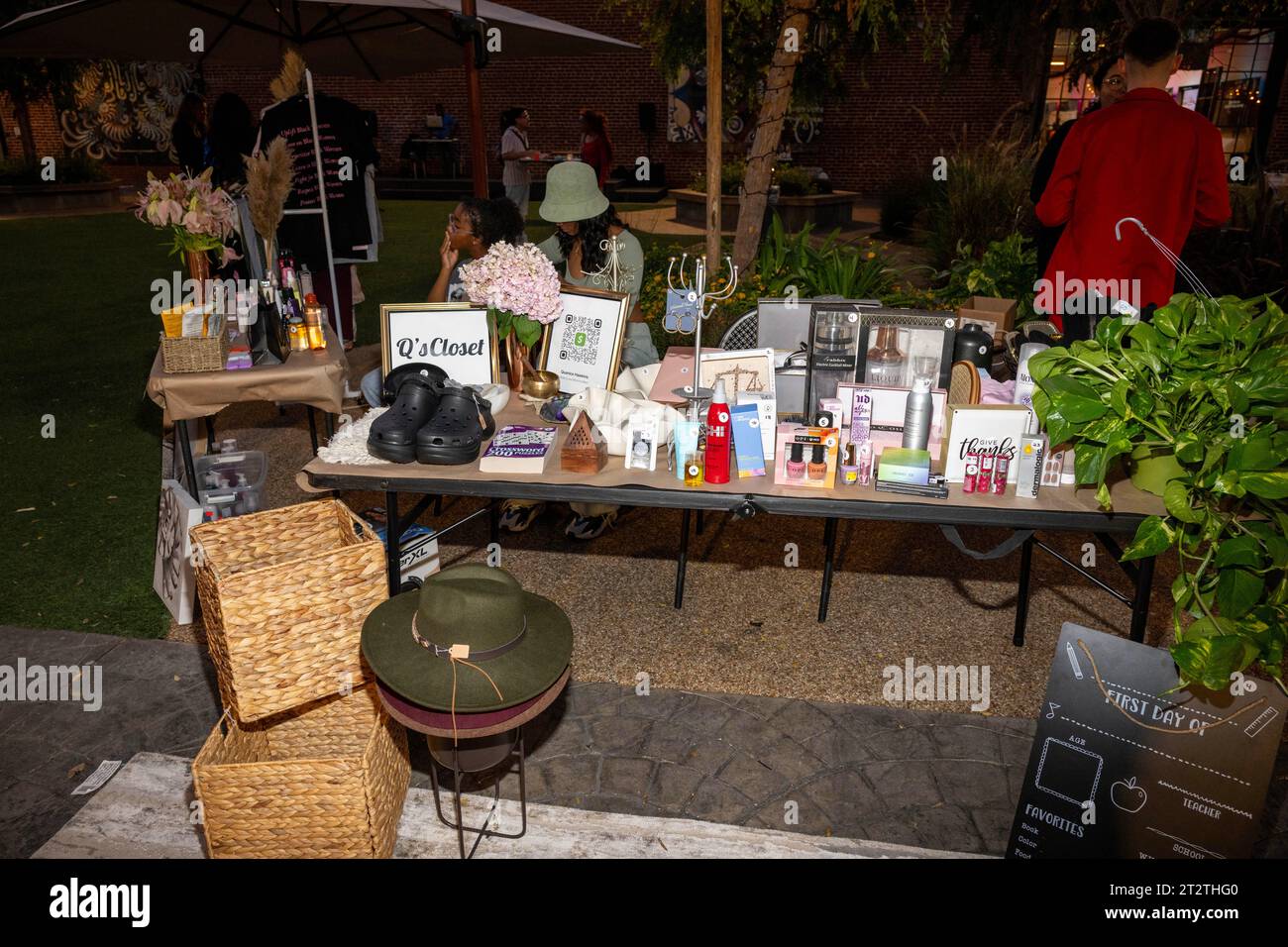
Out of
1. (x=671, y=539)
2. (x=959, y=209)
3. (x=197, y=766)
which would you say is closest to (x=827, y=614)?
(x=671, y=539)

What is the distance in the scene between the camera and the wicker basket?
2.16m

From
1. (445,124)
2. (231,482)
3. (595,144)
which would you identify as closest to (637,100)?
(445,124)

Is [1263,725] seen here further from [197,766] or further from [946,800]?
[197,766]

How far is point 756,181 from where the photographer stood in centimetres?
677

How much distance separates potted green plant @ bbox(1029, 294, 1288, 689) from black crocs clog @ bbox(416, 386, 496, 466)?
5.05 ft

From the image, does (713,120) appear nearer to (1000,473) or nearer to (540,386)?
(540,386)

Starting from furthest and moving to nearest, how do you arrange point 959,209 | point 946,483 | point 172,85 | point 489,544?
point 172,85 → point 959,209 → point 489,544 → point 946,483

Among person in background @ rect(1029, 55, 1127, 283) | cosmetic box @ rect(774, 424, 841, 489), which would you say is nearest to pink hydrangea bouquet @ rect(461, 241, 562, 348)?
cosmetic box @ rect(774, 424, 841, 489)

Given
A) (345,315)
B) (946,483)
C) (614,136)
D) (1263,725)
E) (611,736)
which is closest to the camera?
(1263,725)

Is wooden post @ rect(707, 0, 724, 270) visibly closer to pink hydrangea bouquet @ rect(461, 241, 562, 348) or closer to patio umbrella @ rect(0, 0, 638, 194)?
pink hydrangea bouquet @ rect(461, 241, 562, 348)

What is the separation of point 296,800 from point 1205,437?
7.58 feet

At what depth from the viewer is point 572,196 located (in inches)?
150

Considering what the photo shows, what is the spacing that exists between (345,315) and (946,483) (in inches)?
207

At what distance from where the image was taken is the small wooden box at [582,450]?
2.56m
